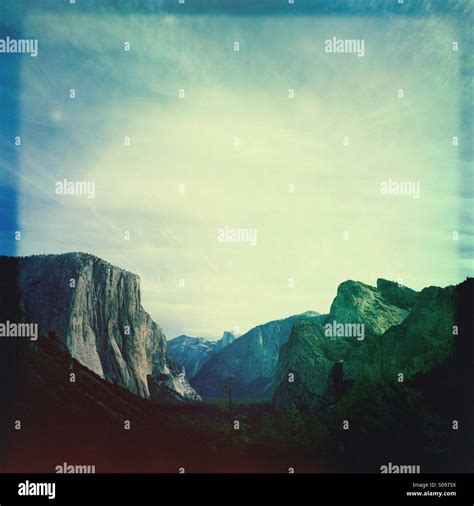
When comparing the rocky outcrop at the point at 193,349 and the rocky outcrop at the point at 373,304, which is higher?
the rocky outcrop at the point at 373,304

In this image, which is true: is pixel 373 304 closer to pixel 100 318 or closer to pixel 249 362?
pixel 249 362

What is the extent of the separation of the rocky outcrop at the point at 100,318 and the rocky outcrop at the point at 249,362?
645 mm

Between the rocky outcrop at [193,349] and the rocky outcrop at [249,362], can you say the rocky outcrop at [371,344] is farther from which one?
the rocky outcrop at [193,349]

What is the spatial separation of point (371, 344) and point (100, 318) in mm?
7043

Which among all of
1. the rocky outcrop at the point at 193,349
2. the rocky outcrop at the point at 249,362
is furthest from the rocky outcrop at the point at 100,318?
the rocky outcrop at the point at 249,362

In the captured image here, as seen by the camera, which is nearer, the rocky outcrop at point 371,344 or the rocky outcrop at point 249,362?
the rocky outcrop at point 371,344

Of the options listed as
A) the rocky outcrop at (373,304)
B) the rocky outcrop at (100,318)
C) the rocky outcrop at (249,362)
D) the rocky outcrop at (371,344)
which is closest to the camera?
the rocky outcrop at (100,318)

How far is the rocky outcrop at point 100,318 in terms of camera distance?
12.0 m

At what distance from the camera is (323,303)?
41.0 feet

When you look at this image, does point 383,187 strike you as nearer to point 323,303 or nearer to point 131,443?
point 323,303

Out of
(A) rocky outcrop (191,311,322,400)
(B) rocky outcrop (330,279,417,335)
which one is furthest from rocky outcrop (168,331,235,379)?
(B) rocky outcrop (330,279,417,335)

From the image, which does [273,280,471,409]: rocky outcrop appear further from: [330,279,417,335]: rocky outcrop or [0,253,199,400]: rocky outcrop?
[0,253,199,400]: rocky outcrop

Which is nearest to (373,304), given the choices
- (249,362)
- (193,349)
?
(249,362)

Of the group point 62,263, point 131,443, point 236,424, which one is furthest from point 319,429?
point 62,263
